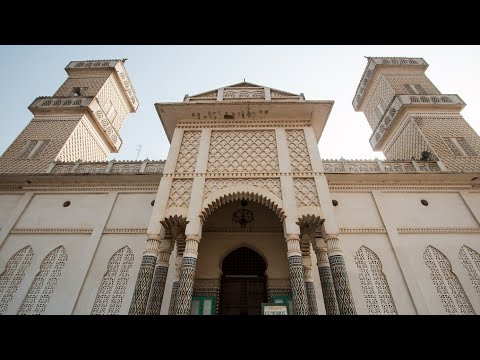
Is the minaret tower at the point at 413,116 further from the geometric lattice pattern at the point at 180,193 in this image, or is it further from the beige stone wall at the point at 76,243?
the beige stone wall at the point at 76,243

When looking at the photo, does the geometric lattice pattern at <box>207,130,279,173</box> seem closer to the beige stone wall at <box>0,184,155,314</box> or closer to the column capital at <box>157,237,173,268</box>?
the column capital at <box>157,237,173,268</box>

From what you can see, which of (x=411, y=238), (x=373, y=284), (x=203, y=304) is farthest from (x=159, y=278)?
(x=411, y=238)

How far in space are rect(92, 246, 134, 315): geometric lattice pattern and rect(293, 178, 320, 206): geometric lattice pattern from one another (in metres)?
5.86

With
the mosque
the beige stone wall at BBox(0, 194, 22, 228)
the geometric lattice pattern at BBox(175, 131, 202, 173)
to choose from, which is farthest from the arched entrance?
the beige stone wall at BBox(0, 194, 22, 228)

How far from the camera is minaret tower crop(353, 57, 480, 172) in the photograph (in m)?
12.3

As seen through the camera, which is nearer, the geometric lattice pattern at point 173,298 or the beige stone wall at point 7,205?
the geometric lattice pattern at point 173,298

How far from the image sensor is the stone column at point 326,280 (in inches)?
285

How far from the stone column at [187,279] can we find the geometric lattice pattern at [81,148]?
8805 millimetres

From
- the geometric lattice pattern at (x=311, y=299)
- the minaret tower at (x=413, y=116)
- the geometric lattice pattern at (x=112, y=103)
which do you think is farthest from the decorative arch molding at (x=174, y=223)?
the geometric lattice pattern at (x=112, y=103)

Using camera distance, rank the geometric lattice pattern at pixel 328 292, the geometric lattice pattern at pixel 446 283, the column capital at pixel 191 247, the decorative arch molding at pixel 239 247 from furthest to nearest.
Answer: the decorative arch molding at pixel 239 247
the geometric lattice pattern at pixel 446 283
the column capital at pixel 191 247
the geometric lattice pattern at pixel 328 292

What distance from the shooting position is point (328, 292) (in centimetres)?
743

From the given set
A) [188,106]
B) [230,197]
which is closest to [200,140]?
[188,106]

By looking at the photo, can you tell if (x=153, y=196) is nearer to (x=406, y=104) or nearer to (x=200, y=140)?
(x=200, y=140)
